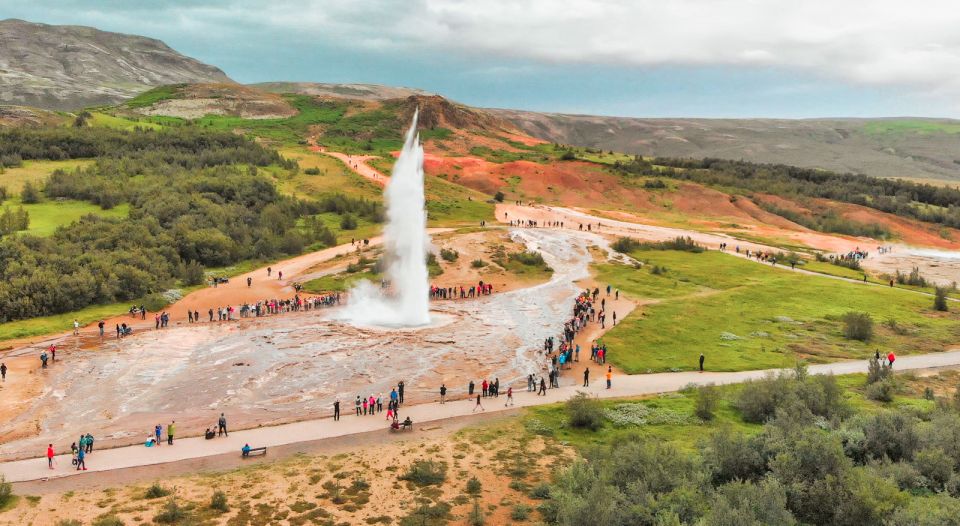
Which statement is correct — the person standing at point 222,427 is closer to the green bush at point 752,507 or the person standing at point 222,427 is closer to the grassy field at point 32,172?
the green bush at point 752,507

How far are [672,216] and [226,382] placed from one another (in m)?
79.0

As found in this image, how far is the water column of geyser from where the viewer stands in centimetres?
4208

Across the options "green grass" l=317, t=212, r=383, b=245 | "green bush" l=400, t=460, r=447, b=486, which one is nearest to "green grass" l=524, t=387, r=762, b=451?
"green bush" l=400, t=460, r=447, b=486

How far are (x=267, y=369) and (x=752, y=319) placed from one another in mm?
32348

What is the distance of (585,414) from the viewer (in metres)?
24.6

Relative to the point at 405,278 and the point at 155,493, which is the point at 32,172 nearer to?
the point at 405,278

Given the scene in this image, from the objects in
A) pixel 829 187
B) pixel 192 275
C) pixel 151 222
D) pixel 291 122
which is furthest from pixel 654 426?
pixel 291 122

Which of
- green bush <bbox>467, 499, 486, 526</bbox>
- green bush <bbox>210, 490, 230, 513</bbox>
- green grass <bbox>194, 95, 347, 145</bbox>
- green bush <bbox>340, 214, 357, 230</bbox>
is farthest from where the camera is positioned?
green grass <bbox>194, 95, 347, 145</bbox>

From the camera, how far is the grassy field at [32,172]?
218ft

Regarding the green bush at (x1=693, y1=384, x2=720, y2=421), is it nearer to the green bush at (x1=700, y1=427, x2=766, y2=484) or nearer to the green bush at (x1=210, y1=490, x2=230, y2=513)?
the green bush at (x1=700, y1=427, x2=766, y2=484)

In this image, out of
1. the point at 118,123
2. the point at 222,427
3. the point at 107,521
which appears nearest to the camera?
the point at 107,521

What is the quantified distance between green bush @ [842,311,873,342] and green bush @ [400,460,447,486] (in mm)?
31036

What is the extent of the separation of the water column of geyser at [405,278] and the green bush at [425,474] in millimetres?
19984

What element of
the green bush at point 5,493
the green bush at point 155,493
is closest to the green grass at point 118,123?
the green bush at point 5,493
